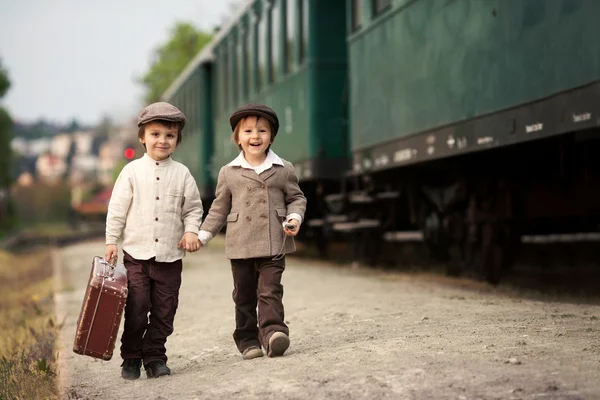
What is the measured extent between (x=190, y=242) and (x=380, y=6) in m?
5.54

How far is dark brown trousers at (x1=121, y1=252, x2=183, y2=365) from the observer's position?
5.39 m

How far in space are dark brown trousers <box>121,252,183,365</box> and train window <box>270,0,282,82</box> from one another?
832 cm

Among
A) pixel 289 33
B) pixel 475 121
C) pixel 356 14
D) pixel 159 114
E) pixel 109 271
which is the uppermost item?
pixel 289 33

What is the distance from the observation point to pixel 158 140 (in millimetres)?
5430

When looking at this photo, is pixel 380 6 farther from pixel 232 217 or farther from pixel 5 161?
pixel 5 161

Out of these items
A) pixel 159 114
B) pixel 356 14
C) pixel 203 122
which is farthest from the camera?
pixel 203 122

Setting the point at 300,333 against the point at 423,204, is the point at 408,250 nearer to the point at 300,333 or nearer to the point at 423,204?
the point at 423,204

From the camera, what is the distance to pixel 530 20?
710cm

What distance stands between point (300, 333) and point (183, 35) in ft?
191

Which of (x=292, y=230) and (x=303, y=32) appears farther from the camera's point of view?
(x=303, y=32)

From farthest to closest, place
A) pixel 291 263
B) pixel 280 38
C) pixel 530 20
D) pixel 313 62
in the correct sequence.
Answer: pixel 291 263, pixel 280 38, pixel 313 62, pixel 530 20

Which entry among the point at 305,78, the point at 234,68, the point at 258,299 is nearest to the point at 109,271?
the point at 258,299

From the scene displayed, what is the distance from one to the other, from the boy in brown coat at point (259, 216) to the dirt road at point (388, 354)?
10.0 inches

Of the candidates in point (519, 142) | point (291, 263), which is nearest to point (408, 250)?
point (291, 263)
